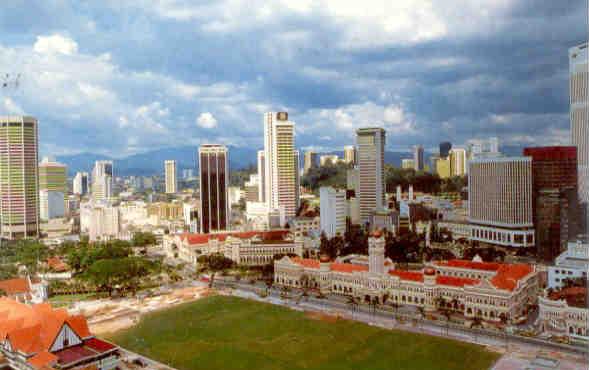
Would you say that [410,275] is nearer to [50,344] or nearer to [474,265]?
[474,265]

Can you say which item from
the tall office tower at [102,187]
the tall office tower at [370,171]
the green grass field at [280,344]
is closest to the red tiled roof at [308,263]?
the green grass field at [280,344]

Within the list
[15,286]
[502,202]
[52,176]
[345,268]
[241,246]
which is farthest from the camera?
[52,176]

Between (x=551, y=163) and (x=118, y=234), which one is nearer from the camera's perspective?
(x=551, y=163)

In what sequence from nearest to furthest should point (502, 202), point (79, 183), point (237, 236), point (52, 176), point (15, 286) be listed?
point (15, 286) < point (502, 202) < point (237, 236) < point (52, 176) < point (79, 183)

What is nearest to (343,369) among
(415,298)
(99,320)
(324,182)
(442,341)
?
(442,341)

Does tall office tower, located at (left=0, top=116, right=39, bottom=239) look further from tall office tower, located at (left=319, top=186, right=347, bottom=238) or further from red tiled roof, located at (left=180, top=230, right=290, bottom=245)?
tall office tower, located at (left=319, top=186, right=347, bottom=238)

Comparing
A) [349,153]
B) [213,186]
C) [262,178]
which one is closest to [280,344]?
[213,186]

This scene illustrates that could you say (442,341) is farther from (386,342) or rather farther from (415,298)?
(415,298)
